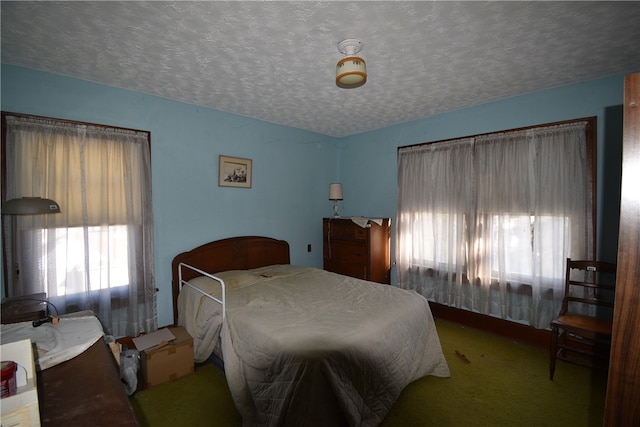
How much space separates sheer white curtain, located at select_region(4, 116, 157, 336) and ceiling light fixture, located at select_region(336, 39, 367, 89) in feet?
7.40

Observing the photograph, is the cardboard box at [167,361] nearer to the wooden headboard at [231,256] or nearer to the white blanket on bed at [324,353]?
the white blanket on bed at [324,353]

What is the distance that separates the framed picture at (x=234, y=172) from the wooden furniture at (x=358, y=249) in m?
1.47

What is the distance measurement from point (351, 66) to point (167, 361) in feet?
9.39

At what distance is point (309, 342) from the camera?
1872 millimetres

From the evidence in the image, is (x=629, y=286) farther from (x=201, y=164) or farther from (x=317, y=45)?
(x=201, y=164)

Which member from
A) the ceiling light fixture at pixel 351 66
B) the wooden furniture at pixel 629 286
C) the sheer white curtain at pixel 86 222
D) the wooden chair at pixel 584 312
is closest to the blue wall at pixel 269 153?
the sheer white curtain at pixel 86 222

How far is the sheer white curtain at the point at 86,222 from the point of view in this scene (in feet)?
8.02

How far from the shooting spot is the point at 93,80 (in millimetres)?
2725

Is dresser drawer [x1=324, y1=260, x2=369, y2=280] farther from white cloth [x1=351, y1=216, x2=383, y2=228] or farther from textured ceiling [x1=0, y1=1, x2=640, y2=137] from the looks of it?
textured ceiling [x1=0, y1=1, x2=640, y2=137]

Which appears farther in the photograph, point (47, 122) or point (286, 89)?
point (286, 89)

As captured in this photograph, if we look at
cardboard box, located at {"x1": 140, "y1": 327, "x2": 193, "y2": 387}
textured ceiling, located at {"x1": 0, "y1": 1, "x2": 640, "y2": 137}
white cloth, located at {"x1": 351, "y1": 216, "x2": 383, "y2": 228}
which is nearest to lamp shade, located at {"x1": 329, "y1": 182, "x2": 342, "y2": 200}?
white cloth, located at {"x1": 351, "y1": 216, "x2": 383, "y2": 228}

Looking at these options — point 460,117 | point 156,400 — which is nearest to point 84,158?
point 156,400

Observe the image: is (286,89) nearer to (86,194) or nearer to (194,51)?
(194,51)

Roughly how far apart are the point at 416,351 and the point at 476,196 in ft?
6.83
